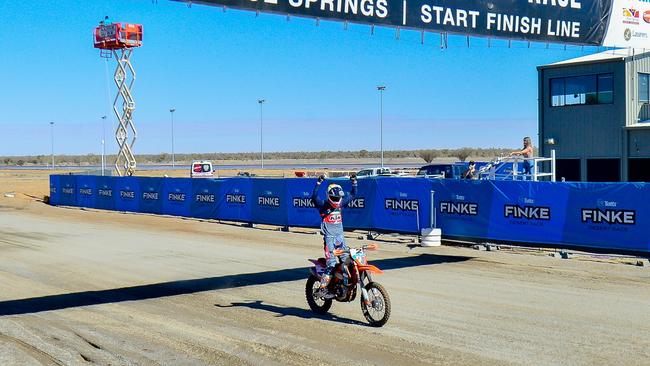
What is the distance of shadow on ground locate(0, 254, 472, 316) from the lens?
11.9 meters

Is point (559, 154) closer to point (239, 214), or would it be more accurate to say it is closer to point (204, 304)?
point (239, 214)

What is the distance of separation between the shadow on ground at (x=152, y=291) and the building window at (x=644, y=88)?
16.8 m

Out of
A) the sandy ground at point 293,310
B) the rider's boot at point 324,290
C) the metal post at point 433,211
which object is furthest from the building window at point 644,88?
the rider's boot at point 324,290

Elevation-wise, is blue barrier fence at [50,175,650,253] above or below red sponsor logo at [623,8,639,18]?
below

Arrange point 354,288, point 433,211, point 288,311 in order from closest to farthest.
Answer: point 354,288
point 288,311
point 433,211

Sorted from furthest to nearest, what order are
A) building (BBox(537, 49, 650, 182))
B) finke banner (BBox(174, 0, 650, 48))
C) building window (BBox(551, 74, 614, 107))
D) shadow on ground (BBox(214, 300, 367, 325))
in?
building window (BBox(551, 74, 614, 107)) → building (BBox(537, 49, 650, 182)) → finke banner (BBox(174, 0, 650, 48)) → shadow on ground (BBox(214, 300, 367, 325))

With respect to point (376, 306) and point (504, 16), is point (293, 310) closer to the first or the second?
point (376, 306)

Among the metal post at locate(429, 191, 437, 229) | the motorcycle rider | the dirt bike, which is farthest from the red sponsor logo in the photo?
the dirt bike

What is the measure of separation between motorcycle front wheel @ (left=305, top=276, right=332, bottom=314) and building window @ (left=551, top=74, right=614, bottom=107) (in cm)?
2195

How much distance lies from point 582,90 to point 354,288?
22703mm

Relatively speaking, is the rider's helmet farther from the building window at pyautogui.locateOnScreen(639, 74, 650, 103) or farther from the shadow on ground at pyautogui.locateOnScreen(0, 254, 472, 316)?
the building window at pyautogui.locateOnScreen(639, 74, 650, 103)

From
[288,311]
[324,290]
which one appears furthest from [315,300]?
[288,311]

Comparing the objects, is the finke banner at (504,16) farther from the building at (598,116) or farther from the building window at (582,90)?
the building window at (582,90)

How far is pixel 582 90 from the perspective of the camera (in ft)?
99.2
